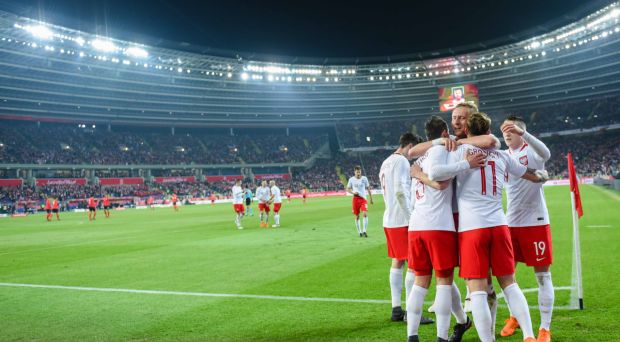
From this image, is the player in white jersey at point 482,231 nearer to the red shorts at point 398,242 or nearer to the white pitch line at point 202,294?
the red shorts at point 398,242

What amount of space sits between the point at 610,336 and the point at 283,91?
82148 mm

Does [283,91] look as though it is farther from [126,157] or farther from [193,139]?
[126,157]

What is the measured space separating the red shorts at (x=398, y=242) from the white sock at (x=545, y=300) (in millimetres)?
1601

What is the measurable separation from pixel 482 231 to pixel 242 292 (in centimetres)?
478

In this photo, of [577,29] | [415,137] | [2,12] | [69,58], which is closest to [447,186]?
[415,137]

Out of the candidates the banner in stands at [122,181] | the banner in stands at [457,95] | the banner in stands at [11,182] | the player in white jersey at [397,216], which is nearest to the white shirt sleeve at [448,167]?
the player in white jersey at [397,216]

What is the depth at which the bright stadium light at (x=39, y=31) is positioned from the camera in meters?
52.5

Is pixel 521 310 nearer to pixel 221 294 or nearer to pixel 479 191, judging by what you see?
pixel 479 191

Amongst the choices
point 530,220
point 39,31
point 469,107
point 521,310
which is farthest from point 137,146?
point 521,310

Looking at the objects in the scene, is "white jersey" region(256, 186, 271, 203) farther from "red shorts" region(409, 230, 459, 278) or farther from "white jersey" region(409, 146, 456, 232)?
"red shorts" region(409, 230, 459, 278)

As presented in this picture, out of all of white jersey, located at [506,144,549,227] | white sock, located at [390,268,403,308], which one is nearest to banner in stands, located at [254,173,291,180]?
white sock, located at [390,268,403,308]

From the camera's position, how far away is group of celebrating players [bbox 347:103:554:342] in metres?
4.14

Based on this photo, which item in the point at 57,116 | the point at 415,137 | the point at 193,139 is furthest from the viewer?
the point at 193,139

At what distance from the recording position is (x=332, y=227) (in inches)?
746
